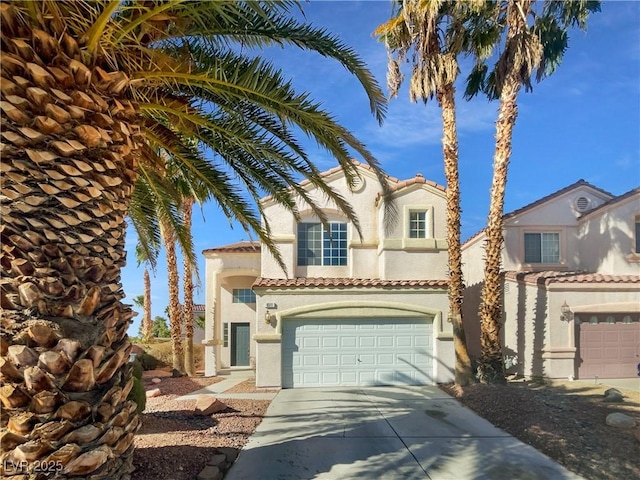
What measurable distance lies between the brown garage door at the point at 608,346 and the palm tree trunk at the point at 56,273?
15.7 m

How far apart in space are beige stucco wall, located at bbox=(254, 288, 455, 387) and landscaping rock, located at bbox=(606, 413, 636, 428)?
6320 millimetres

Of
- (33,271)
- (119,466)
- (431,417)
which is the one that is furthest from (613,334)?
(33,271)

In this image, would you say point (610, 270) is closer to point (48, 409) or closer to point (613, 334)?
point (613, 334)

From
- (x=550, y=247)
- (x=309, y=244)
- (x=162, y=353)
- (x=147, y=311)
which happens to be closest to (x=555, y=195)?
(x=550, y=247)

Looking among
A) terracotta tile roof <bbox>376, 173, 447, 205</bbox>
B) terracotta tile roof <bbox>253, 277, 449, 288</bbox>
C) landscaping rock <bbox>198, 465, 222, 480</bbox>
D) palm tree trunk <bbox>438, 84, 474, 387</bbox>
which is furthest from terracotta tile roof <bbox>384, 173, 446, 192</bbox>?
landscaping rock <bbox>198, 465, 222, 480</bbox>

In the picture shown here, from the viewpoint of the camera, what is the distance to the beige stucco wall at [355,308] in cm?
1455

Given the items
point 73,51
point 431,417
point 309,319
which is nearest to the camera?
point 73,51

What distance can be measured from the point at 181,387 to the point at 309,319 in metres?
5.05

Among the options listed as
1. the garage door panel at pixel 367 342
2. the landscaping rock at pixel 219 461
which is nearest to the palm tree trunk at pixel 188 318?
the garage door panel at pixel 367 342

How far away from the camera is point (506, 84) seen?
13.5 meters

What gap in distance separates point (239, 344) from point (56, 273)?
1813 cm

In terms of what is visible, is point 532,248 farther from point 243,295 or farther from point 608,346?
point 243,295

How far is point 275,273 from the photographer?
16062mm

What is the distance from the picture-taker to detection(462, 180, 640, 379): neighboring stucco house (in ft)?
48.8
